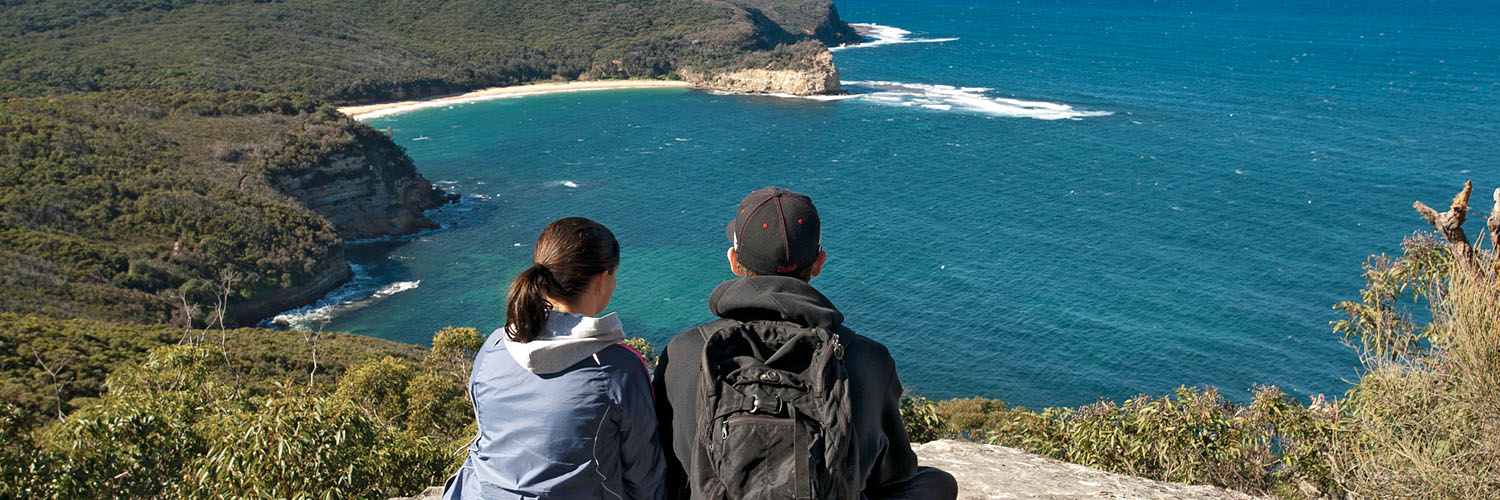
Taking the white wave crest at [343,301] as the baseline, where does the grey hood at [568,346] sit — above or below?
above

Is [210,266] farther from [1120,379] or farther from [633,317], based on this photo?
[1120,379]

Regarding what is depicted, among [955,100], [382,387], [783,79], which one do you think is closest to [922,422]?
[382,387]

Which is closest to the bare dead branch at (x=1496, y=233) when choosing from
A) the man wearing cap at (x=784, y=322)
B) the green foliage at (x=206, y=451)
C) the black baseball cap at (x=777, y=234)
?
the man wearing cap at (x=784, y=322)

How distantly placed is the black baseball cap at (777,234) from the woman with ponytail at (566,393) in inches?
21.2

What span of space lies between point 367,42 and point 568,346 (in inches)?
4807

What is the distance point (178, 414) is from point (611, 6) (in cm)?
13477

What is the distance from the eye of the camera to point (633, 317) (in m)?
44.6

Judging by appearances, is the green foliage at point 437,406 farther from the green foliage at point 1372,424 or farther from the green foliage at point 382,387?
the green foliage at point 1372,424

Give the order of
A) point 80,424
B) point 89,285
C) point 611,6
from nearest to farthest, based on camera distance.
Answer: point 80,424
point 89,285
point 611,6

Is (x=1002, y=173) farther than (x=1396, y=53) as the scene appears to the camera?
No

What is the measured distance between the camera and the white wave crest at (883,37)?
144 metres

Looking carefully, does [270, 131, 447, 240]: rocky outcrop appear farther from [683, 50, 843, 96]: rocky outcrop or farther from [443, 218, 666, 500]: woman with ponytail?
[443, 218, 666, 500]: woman with ponytail

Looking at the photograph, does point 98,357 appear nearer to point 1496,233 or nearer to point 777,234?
point 777,234

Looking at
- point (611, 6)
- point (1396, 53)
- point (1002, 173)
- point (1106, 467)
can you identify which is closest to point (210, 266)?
point (1106, 467)
